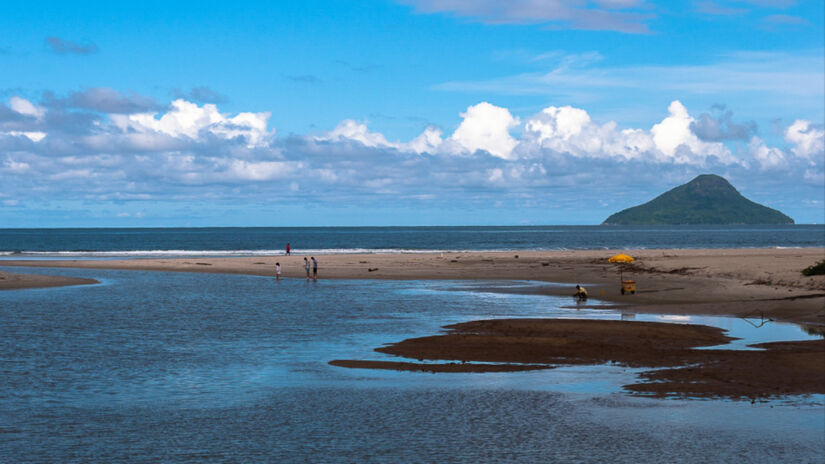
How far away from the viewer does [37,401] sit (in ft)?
68.6

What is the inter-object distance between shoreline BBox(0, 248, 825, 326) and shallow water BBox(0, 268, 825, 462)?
433 inches

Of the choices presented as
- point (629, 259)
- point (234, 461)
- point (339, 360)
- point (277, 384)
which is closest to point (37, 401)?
point (277, 384)

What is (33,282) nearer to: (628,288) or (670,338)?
(628,288)

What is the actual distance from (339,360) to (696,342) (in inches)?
520

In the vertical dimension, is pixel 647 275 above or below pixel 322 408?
above

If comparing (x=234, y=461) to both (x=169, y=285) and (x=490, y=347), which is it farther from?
(x=169, y=285)

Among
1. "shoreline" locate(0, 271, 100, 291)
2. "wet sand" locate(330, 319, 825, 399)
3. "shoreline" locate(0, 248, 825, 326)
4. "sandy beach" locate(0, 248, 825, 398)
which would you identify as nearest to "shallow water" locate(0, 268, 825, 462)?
"wet sand" locate(330, 319, 825, 399)

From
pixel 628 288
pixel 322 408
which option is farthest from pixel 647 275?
pixel 322 408

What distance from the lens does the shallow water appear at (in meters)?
16.5

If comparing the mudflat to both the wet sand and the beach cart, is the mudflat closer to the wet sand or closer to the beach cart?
the wet sand

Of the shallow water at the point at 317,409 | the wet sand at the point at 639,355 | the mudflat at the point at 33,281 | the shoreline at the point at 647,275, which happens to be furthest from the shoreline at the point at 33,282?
the wet sand at the point at 639,355

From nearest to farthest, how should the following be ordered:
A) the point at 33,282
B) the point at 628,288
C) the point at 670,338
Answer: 1. the point at 670,338
2. the point at 628,288
3. the point at 33,282

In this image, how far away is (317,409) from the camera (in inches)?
797

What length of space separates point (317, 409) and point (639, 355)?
40.8ft
